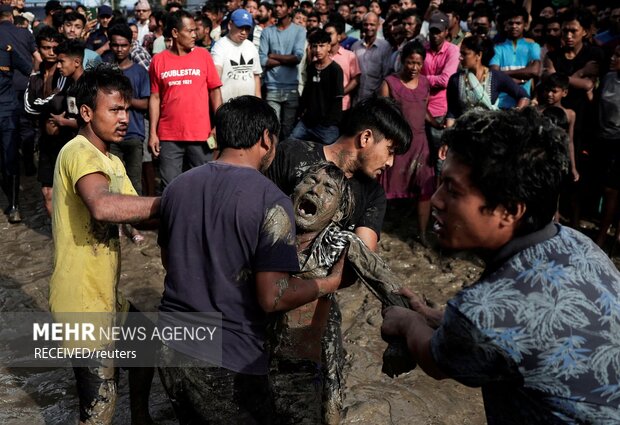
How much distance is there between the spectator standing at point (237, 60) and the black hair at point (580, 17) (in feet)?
11.6

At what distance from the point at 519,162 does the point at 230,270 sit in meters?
1.28

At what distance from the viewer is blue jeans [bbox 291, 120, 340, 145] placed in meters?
7.23

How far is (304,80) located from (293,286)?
5.75 meters

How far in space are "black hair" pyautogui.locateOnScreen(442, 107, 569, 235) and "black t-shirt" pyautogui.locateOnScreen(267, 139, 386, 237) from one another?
1612 millimetres

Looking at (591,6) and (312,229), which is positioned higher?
(591,6)

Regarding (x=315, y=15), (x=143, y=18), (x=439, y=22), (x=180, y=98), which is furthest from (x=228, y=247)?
(x=143, y=18)

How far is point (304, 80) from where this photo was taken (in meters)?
7.93

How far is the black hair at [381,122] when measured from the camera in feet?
11.2

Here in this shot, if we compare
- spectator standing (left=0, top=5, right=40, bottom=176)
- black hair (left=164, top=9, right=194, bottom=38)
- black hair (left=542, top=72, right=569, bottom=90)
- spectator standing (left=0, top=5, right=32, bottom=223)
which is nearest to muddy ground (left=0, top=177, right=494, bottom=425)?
spectator standing (left=0, top=5, right=32, bottom=223)

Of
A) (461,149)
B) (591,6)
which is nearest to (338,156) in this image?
(461,149)

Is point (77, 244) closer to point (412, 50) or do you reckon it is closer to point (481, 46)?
point (412, 50)

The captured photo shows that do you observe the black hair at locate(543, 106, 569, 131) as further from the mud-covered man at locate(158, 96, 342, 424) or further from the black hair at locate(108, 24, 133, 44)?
the black hair at locate(108, 24, 133, 44)

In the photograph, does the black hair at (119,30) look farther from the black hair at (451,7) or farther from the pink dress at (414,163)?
the black hair at (451,7)

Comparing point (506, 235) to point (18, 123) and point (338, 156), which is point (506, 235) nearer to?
point (338, 156)
